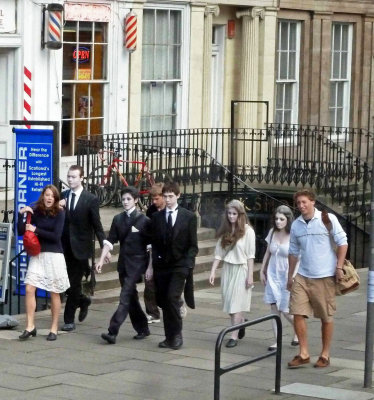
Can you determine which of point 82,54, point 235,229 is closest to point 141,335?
point 235,229

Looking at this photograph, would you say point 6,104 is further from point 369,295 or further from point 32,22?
point 369,295

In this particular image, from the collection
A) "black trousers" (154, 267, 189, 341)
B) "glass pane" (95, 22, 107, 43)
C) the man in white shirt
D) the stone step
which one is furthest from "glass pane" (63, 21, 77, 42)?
the man in white shirt

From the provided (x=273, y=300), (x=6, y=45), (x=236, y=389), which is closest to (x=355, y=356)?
(x=273, y=300)

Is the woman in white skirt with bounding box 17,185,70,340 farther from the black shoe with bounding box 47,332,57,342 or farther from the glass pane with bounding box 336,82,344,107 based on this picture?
the glass pane with bounding box 336,82,344,107

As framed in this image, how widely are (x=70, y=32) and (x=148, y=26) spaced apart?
7.00 feet

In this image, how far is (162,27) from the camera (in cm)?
2234

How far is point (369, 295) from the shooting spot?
11.2m

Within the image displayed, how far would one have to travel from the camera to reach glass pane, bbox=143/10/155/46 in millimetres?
21906

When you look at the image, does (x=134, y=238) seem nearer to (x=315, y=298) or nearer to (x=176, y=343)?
(x=176, y=343)

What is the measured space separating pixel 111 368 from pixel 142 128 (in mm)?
10702

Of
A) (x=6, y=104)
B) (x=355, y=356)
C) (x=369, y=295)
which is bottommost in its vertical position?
(x=355, y=356)

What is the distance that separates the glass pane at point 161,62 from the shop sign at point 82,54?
1862 millimetres

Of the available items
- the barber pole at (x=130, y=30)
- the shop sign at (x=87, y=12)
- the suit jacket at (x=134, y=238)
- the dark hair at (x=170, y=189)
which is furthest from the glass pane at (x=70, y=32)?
the dark hair at (x=170, y=189)

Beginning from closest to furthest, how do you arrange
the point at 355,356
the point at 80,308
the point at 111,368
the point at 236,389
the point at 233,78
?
1. the point at 236,389
2. the point at 111,368
3. the point at 355,356
4. the point at 80,308
5. the point at 233,78
